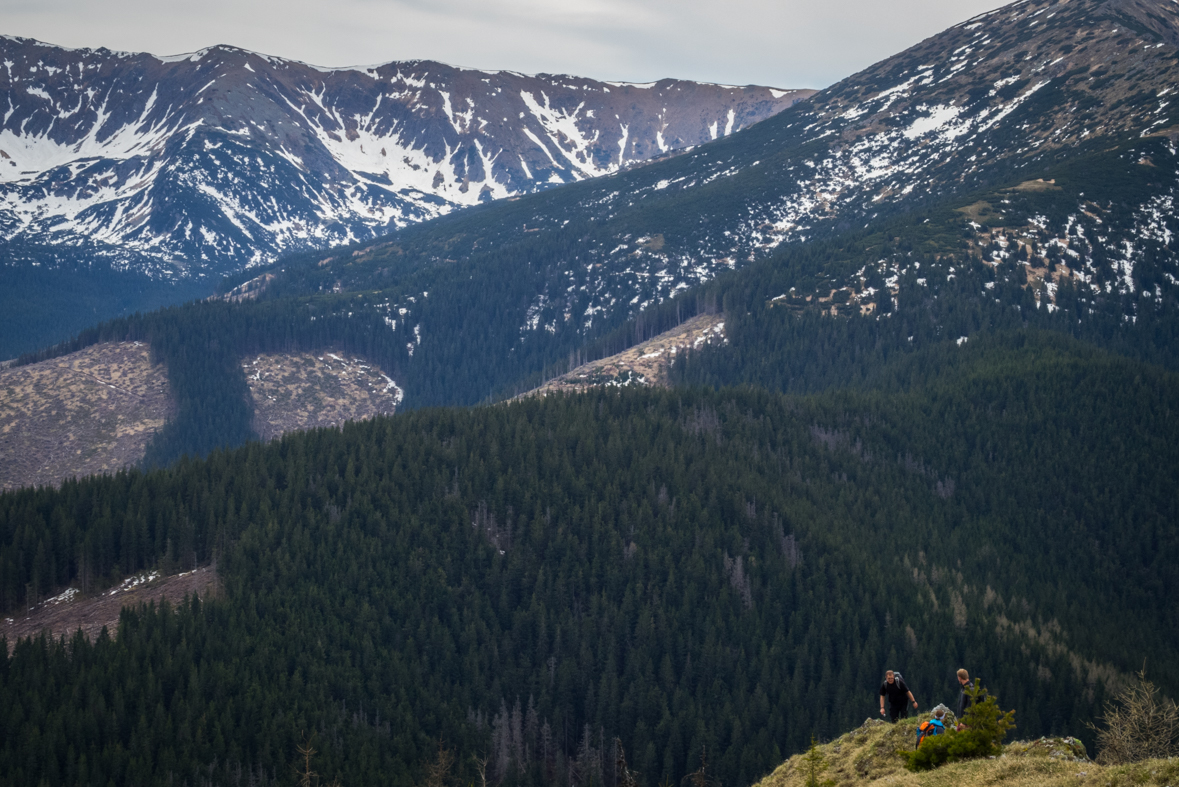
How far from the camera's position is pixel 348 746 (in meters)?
102

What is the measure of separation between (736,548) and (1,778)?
313 feet

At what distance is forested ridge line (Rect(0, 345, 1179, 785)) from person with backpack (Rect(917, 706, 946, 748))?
2631 inches

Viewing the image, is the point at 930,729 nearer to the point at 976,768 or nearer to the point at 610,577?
the point at 976,768

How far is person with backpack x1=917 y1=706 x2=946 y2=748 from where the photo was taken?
4297cm

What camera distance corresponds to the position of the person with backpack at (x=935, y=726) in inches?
1692

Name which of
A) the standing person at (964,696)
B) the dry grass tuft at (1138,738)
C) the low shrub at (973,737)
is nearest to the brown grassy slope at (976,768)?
the low shrub at (973,737)

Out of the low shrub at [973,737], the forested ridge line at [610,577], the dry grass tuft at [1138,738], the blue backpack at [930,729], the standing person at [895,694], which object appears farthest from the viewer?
the forested ridge line at [610,577]

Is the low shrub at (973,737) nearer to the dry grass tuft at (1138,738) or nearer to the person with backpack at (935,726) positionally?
the person with backpack at (935,726)

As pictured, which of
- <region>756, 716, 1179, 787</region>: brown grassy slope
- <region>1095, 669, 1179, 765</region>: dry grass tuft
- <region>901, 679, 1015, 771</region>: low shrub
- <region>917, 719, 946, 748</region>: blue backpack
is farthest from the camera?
<region>1095, 669, 1179, 765</region>: dry grass tuft

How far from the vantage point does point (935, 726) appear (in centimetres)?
4303

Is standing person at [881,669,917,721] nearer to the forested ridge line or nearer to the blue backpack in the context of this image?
the blue backpack

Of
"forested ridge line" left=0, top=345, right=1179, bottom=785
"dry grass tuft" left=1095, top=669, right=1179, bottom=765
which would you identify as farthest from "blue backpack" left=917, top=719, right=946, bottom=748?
"forested ridge line" left=0, top=345, right=1179, bottom=785

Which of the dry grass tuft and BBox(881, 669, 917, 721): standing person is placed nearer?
BBox(881, 669, 917, 721): standing person

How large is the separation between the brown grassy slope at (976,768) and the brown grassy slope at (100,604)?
9171 cm
